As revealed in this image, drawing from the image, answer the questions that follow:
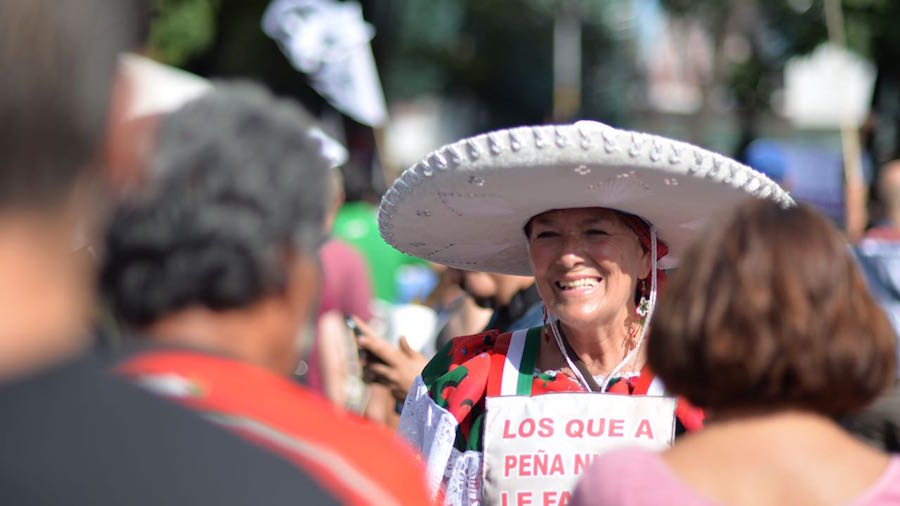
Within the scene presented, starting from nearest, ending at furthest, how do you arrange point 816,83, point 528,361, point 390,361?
point 528,361 < point 390,361 < point 816,83

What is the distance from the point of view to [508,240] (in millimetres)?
3480

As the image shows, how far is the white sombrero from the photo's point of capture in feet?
9.24

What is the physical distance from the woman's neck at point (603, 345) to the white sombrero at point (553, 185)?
30 centimetres

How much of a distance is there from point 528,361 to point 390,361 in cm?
73

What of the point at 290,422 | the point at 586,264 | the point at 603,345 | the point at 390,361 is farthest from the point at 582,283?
the point at 290,422

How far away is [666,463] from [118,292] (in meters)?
0.82

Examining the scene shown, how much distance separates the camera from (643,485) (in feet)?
5.82

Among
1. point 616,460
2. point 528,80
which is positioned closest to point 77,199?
point 616,460

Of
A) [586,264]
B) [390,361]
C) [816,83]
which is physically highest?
[816,83]

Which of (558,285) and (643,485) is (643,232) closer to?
(558,285)

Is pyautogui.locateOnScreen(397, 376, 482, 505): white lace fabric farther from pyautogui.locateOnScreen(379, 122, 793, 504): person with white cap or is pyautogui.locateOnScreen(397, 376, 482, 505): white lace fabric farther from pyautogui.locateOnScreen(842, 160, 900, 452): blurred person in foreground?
pyautogui.locateOnScreen(842, 160, 900, 452): blurred person in foreground

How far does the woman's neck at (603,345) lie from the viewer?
312cm

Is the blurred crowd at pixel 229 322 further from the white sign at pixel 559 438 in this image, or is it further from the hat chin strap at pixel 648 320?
the hat chin strap at pixel 648 320

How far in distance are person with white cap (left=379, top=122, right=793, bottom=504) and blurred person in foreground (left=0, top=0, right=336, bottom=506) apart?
1662 mm
